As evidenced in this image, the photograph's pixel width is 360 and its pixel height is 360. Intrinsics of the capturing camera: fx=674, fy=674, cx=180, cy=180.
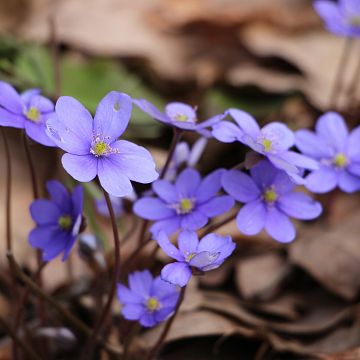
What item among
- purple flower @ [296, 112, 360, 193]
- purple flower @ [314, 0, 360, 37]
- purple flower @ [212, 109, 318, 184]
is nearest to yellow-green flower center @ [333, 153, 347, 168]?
purple flower @ [296, 112, 360, 193]

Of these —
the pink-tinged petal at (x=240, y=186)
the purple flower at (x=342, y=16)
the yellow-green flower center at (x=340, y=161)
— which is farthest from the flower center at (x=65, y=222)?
the purple flower at (x=342, y=16)

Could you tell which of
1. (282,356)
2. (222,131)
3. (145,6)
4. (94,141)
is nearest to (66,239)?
(94,141)

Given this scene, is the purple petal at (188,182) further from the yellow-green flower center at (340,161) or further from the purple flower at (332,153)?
the yellow-green flower center at (340,161)

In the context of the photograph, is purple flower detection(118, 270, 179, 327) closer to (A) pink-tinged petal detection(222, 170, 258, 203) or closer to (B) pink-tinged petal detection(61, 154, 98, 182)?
(A) pink-tinged petal detection(222, 170, 258, 203)

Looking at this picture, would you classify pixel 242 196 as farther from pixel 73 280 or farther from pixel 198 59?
pixel 198 59

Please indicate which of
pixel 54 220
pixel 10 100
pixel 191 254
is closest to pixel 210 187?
pixel 191 254

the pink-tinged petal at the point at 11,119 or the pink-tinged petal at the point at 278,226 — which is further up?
the pink-tinged petal at the point at 11,119
